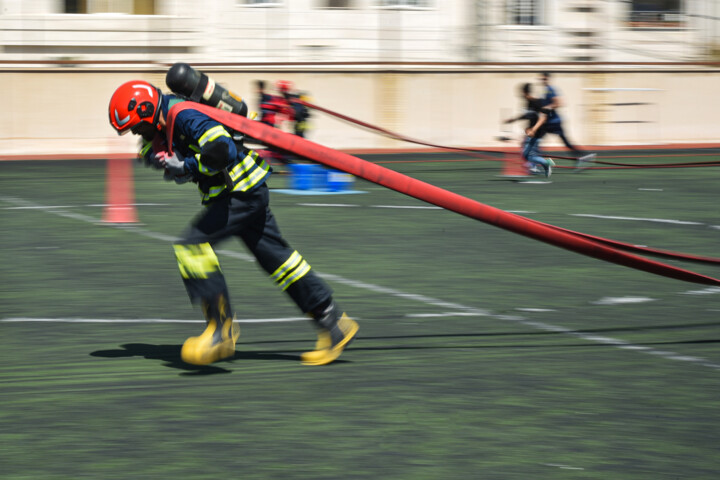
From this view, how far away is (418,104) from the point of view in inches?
1089

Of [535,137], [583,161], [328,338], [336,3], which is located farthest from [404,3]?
[328,338]

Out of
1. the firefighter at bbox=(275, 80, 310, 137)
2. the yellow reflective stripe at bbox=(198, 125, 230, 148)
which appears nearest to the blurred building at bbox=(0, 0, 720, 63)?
the firefighter at bbox=(275, 80, 310, 137)

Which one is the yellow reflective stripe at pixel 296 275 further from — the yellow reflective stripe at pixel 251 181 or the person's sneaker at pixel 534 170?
the person's sneaker at pixel 534 170

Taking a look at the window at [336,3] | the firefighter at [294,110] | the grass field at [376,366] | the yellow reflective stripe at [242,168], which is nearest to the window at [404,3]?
the window at [336,3]

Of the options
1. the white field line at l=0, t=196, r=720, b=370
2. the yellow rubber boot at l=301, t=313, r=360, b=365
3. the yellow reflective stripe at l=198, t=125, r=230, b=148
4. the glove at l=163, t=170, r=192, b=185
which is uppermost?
the yellow reflective stripe at l=198, t=125, r=230, b=148

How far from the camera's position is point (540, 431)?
548cm

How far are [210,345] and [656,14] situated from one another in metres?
29.7

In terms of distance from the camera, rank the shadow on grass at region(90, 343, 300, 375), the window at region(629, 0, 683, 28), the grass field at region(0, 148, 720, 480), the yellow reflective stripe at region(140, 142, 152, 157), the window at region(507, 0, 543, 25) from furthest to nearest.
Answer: the window at region(629, 0, 683, 28) < the window at region(507, 0, 543, 25) < the shadow on grass at region(90, 343, 300, 375) < the yellow reflective stripe at region(140, 142, 152, 157) < the grass field at region(0, 148, 720, 480)

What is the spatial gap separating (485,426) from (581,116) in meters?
23.8

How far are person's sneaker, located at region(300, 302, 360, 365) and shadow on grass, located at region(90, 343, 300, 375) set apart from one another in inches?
5.5

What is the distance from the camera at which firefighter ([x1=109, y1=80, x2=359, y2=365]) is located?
20.6 feet

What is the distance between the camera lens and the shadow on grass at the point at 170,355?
261 inches

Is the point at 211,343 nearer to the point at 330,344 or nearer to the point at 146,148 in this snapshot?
the point at 330,344

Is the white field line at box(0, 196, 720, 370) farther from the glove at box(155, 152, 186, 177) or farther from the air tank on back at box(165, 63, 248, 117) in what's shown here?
the glove at box(155, 152, 186, 177)
